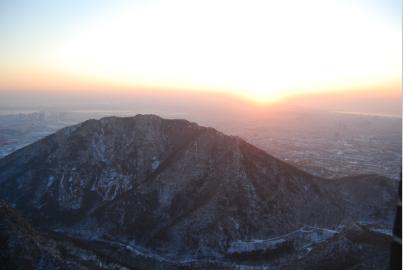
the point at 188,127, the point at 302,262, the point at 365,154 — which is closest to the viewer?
the point at 302,262

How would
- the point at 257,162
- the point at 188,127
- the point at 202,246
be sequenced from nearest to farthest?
the point at 202,246, the point at 257,162, the point at 188,127

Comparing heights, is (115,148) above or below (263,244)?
above

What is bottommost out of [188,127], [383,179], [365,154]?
[365,154]

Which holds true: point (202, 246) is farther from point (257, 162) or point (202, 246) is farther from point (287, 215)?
point (257, 162)

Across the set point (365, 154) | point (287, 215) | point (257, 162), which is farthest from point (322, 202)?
point (365, 154)

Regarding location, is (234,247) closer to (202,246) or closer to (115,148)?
(202,246)

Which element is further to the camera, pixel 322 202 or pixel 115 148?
pixel 115 148
